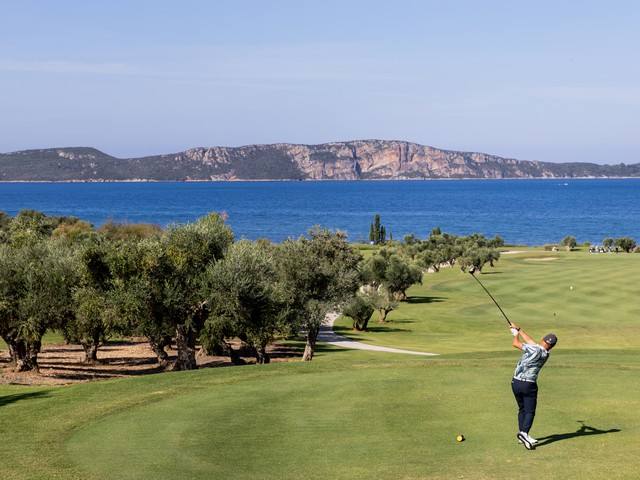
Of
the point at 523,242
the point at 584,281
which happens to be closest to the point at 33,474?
the point at 584,281

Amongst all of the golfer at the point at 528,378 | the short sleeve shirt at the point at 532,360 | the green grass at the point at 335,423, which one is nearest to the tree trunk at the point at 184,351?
the green grass at the point at 335,423

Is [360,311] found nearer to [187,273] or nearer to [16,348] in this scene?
[187,273]

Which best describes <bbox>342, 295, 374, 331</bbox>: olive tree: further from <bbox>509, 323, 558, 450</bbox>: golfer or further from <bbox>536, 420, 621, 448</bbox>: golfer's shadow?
<bbox>509, 323, 558, 450</bbox>: golfer

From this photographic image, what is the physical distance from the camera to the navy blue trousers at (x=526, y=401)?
15.9 m

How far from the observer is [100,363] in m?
44.2

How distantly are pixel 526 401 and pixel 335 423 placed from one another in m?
4.80

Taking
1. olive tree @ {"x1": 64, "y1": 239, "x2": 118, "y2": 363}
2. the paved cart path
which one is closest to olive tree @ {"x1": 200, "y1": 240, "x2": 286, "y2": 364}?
olive tree @ {"x1": 64, "y1": 239, "x2": 118, "y2": 363}

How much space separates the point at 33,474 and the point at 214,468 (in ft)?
12.2

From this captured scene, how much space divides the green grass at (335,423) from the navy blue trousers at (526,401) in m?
0.52

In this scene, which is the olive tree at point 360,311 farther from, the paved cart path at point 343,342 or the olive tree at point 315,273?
the olive tree at point 315,273

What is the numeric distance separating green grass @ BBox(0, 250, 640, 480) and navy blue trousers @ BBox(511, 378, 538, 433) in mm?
523

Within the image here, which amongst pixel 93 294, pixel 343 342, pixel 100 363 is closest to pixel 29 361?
pixel 100 363

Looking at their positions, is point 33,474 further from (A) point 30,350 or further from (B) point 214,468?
(A) point 30,350

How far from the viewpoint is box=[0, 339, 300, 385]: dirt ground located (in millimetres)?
37094
